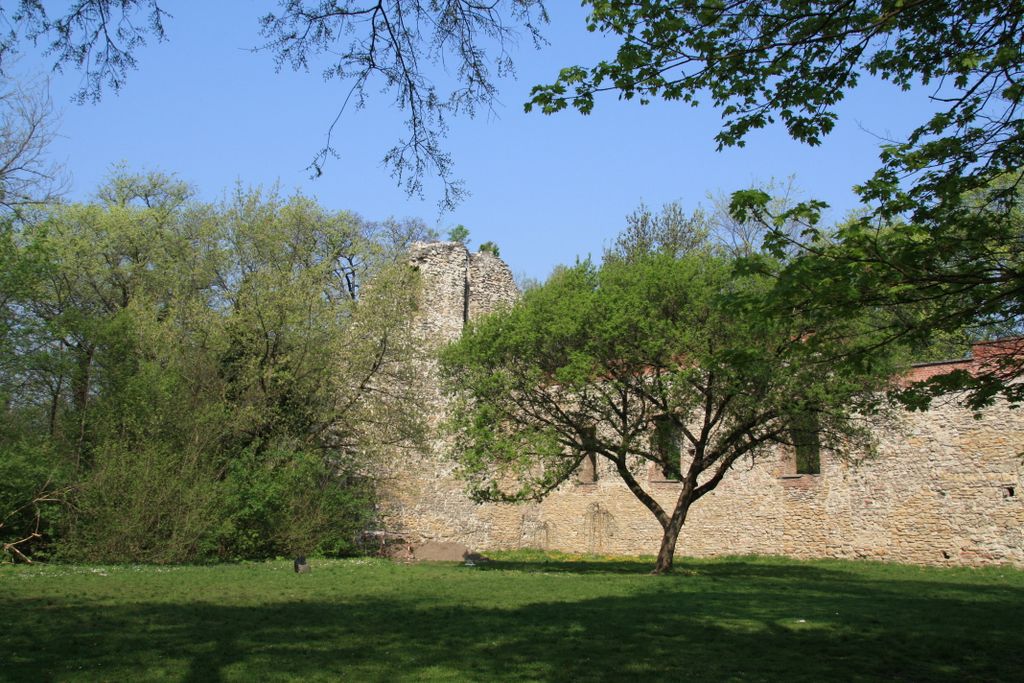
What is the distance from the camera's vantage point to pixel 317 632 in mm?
8898

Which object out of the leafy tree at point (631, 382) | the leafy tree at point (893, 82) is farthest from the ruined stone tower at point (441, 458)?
the leafy tree at point (893, 82)

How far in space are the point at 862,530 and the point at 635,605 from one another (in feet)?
40.4

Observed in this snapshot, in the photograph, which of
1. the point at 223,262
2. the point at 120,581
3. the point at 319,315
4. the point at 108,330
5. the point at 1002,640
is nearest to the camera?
the point at 1002,640

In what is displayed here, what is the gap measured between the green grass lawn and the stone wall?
15.1 ft

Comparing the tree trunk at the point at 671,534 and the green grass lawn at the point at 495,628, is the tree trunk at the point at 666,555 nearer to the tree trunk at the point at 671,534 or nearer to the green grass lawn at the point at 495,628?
the tree trunk at the point at 671,534

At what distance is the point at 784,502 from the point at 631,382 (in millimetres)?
7741

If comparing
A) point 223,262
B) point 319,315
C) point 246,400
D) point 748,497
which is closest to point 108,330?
point 246,400

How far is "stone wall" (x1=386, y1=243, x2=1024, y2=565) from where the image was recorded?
19391mm

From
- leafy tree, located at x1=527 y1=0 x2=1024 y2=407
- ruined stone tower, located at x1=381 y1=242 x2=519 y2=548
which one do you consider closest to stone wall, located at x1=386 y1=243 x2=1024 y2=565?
ruined stone tower, located at x1=381 y1=242 x2=519 y2=548

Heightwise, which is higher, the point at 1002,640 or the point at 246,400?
the point at 246,400

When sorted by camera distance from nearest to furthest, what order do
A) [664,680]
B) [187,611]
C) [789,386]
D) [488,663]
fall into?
[664,680] < [488,663] < [187,611] < [789,386]

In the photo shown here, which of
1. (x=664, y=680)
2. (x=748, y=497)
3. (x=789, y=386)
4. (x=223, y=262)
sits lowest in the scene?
(x=664, y=680)

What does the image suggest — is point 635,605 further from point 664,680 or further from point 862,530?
point 862,530

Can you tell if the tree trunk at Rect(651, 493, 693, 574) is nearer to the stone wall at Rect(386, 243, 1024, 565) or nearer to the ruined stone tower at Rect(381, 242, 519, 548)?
the stone wall at Rect(386, 243, 1024, 565)
